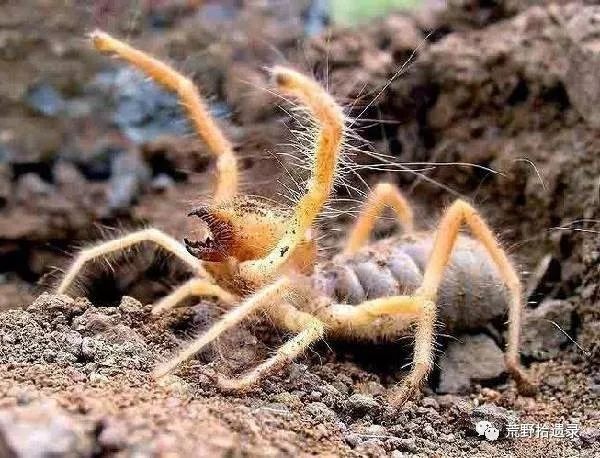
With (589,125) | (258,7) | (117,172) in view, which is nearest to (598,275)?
(589,125)

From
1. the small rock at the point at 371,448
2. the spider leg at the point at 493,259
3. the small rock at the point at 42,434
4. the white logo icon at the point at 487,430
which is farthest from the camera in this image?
the spider leg at the point at 493,259

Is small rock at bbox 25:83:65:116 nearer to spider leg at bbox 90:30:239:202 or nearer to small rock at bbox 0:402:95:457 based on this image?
spider leg at bbox 90:30:239:202

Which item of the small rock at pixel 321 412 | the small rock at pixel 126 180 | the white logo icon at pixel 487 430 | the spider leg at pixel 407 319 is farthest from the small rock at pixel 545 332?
the small rock at pixel 126 180

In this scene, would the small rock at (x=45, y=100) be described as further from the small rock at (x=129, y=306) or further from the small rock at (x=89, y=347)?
the small rock at (x=89, y=347)

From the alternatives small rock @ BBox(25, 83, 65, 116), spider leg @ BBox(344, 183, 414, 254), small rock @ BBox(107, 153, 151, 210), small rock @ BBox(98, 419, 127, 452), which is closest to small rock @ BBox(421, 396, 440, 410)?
spider leg @ BBox(344, 183, 414, 254)

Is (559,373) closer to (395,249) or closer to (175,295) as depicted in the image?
(395,249)

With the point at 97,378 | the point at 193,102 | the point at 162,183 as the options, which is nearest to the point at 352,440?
the point at 97,378

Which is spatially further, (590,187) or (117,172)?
(117,172)
